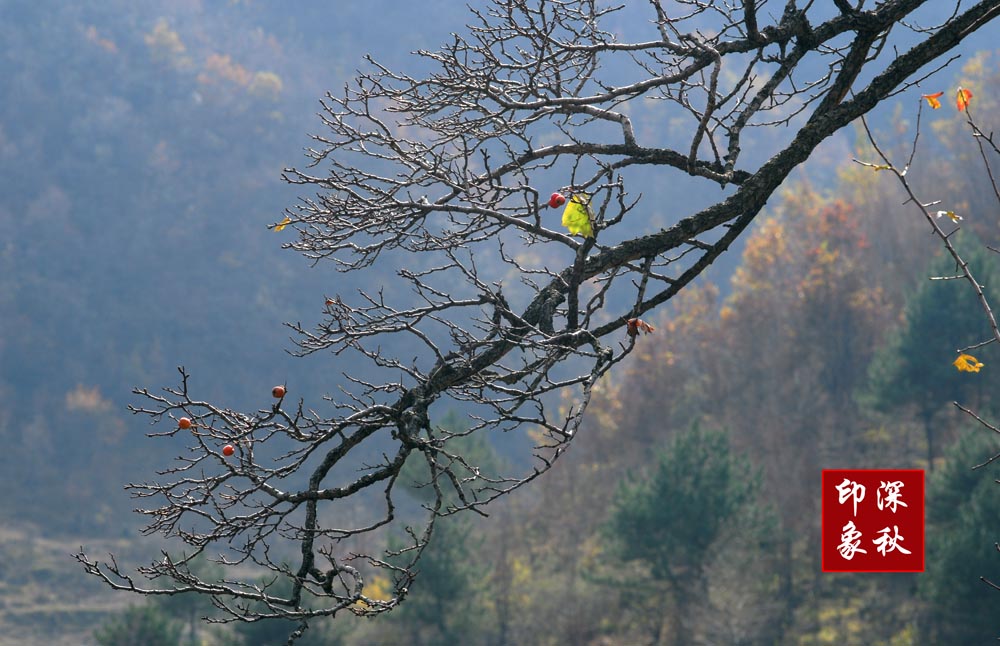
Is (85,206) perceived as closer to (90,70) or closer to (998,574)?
(90,70)

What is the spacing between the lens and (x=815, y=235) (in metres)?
34.0

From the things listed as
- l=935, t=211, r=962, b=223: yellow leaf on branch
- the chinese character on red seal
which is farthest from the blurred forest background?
l=935, t=211, r=962, b=223: yellow leaf on branch

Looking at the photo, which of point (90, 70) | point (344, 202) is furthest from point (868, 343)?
point (90, 70)

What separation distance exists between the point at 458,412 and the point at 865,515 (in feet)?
73.1

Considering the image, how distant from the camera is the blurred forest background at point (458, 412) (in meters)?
19.6

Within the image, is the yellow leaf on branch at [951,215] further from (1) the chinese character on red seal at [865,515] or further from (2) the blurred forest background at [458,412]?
(2) the blurred forest background at [458,412]

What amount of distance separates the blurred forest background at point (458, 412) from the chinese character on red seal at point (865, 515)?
6.70 metres

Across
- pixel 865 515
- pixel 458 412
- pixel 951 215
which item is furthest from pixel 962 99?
pixel 458 412

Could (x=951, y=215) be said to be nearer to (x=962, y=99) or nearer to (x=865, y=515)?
(x=962, y=99)

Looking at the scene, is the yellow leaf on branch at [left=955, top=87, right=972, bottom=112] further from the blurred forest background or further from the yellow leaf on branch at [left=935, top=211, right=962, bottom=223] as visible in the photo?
the blurred forest background

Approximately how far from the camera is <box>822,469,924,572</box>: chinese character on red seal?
8.60 m

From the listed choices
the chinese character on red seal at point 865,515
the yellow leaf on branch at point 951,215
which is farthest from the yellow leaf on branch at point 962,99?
the chinese character on red seal at point 865,515

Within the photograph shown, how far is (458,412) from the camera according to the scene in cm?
3078

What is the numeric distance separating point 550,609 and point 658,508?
3923 millimetres
